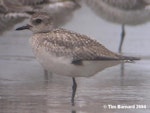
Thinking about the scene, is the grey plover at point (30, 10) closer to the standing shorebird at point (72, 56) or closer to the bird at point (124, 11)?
the bird at point (124, 11)

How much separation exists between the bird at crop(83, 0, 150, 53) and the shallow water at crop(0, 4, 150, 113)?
1.17 ft

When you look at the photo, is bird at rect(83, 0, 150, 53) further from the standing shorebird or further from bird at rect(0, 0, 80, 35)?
the standing shorebird

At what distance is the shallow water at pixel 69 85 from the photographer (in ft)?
30.9

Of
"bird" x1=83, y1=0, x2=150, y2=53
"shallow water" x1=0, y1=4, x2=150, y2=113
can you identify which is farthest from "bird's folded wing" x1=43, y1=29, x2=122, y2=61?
"bird" x1=83, y1=0, x2=150, y2=53

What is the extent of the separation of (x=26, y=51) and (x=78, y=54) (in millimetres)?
4897

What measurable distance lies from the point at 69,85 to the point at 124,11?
4916 mm

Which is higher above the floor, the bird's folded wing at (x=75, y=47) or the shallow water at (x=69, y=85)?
the bird's folded wing at (x=75, y=47)

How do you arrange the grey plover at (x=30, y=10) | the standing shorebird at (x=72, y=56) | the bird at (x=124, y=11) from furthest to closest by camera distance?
the bird at (x=124, y=11), the grey plover at (x=30, y=10), the standing shorebird at (x=72, y=56)

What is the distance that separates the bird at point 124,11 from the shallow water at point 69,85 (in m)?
0.36

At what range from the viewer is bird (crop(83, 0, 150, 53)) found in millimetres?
15539

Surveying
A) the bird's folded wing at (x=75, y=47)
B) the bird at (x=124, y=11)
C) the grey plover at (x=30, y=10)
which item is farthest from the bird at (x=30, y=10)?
the bird's folded wing at (x=75, y=47)

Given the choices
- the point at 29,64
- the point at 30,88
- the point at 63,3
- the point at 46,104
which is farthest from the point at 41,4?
the point at 46,104

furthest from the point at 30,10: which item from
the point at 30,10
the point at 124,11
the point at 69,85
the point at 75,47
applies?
the point at 75,47

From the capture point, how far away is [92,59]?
9.36 m
